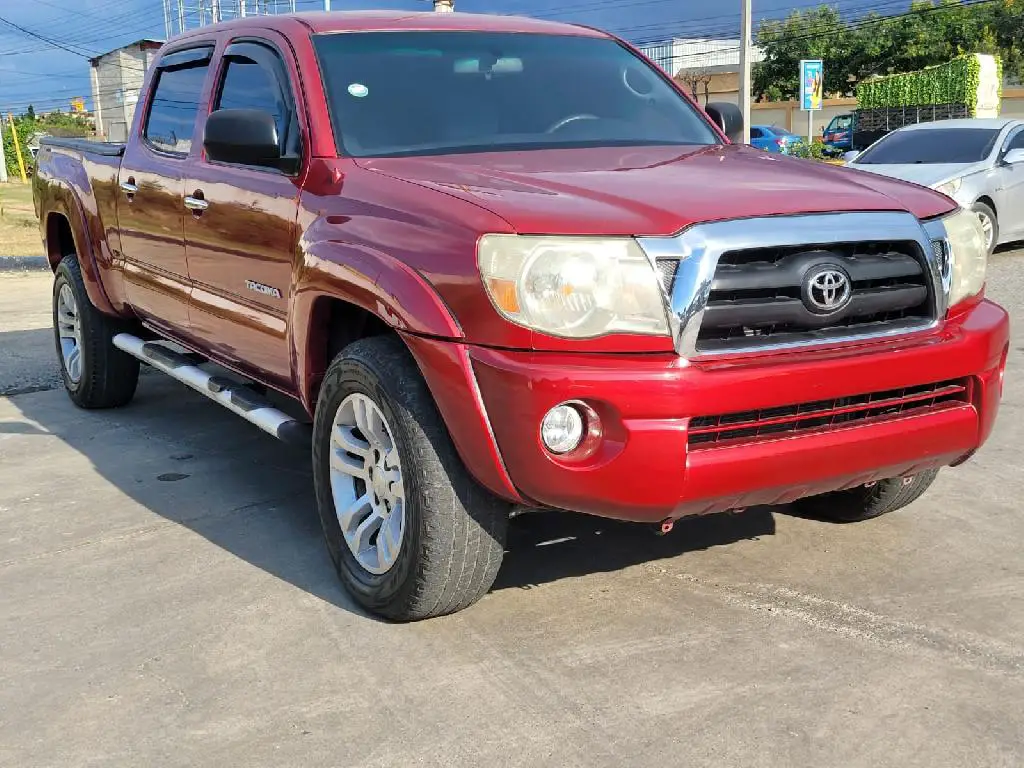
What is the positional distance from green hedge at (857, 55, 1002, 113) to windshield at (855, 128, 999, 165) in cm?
2165

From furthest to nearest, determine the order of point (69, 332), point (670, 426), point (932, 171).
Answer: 1. point (932, 171)
2. point (69, 332)
3. point (670, 426)

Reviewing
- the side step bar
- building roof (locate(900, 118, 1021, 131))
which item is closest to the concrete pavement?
the side step bar

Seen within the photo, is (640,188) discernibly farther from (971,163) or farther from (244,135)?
(971,163)

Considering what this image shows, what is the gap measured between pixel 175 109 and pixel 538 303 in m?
2.95

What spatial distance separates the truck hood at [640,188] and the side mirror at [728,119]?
92 cm

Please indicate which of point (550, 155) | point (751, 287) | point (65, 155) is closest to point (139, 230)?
point (65, 155)

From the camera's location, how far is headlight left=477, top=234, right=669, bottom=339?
9.96 feet

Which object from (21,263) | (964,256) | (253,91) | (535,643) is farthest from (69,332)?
(21,263)

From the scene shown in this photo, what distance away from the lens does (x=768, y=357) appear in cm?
314

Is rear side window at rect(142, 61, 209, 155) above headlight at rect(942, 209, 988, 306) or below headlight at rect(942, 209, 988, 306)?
above

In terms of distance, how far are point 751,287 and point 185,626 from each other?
1916 mm

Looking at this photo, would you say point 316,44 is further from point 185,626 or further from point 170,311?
point 185,626

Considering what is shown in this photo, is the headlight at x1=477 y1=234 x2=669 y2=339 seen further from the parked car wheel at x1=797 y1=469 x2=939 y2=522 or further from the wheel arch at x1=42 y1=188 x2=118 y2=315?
the wheel arch at x1=42 y1=188 x2=118 y2=315

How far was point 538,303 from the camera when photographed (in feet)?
9.99
